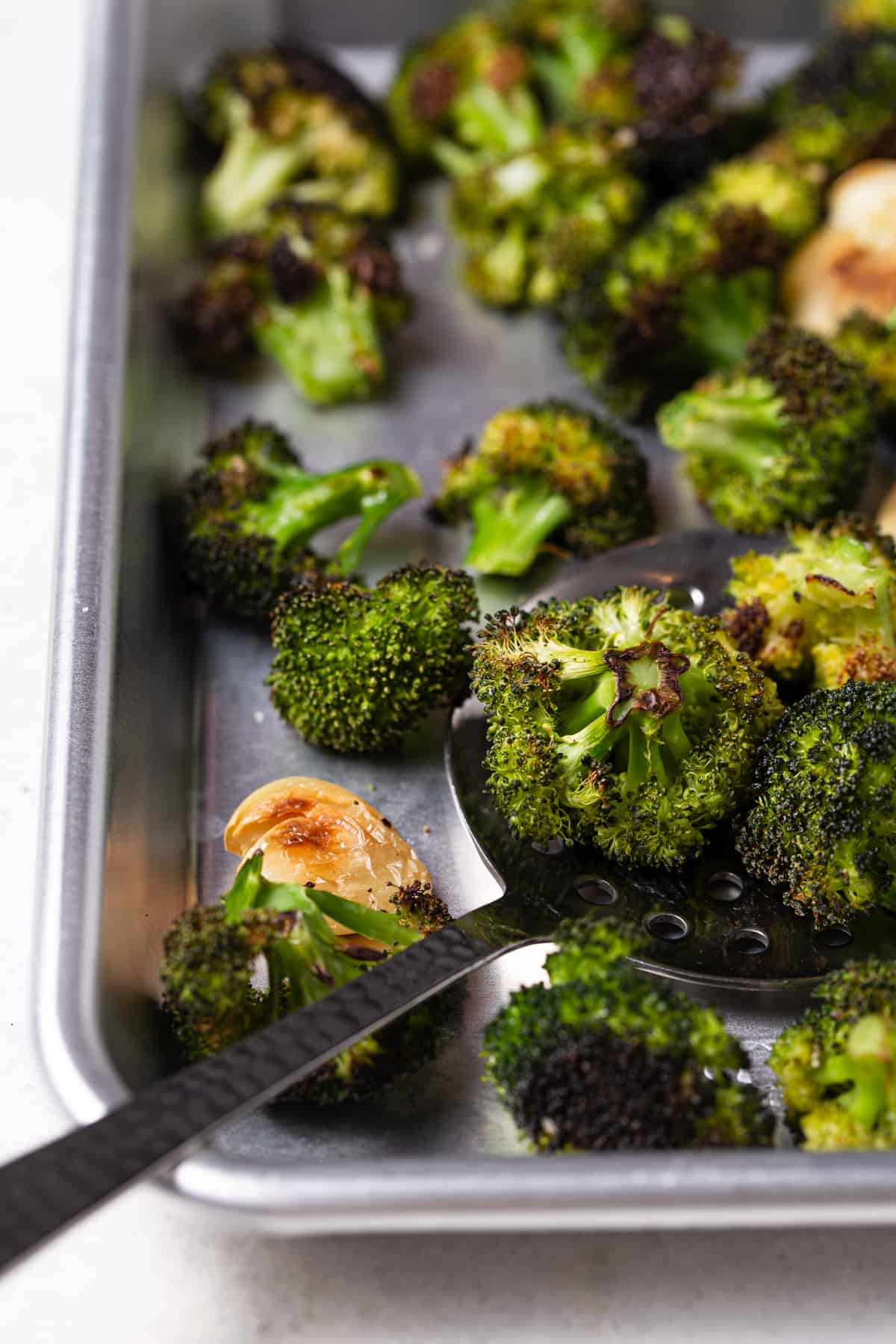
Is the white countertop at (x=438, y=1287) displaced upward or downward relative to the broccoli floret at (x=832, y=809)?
downward

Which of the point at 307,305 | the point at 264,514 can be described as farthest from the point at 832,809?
the point at 307,305

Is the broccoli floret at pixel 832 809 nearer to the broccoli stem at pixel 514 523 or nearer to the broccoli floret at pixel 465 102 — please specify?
the broccoli stem at pixel 514 523

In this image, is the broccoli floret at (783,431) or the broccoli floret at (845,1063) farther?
the broccoli floret at (783,431)

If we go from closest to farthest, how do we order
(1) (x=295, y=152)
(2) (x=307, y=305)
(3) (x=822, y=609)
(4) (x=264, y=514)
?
(3) (x=822, y=609) → (4) (x=264, y=514) → (2) (x=307, y=305) → (1) (x=295, y=152)

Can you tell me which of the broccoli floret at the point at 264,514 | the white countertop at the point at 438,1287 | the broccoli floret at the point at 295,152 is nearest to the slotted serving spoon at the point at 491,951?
the white countertop at the point at 438,1287

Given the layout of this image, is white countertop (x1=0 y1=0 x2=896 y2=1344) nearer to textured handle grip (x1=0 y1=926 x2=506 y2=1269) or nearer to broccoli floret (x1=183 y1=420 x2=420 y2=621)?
textured handle grip (x1=0 y1=926 x2=506 y2=1269)

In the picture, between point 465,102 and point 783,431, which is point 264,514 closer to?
point 783,431

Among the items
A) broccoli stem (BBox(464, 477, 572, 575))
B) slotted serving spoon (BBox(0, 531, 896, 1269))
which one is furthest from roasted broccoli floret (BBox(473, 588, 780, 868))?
broccoli stem (BBox(464, 477, 572, 575))
